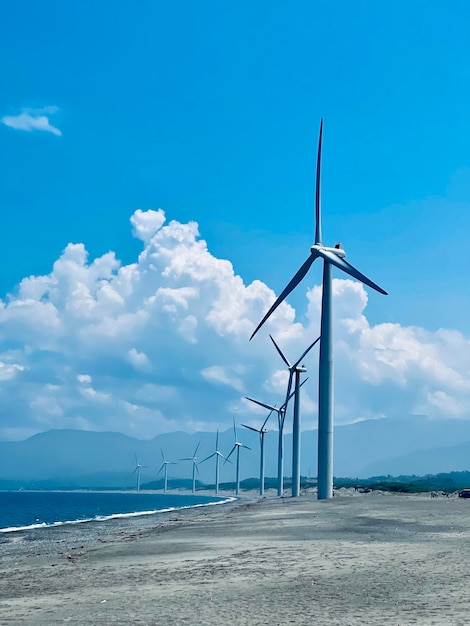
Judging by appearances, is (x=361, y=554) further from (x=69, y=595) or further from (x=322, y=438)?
(x=322, y=438)

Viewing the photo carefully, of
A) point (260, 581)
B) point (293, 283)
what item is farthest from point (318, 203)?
point (260, 581)

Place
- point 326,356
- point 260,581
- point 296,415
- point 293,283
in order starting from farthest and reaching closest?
point 296,415
point 293,283
point 326,356
point 260,581

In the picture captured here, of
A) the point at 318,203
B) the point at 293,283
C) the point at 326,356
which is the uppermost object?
the point at 318,203

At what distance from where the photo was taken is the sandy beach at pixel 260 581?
14906 millimetres

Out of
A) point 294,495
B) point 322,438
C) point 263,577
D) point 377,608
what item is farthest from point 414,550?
point 294,495

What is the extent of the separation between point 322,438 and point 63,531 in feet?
72.8

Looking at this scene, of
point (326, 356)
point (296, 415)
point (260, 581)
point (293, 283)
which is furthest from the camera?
point (296, 415)

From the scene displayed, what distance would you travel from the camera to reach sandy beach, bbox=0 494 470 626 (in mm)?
14906

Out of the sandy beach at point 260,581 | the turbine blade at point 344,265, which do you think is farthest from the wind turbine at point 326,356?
the sandy beach at point 260,581

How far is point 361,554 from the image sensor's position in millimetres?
23688

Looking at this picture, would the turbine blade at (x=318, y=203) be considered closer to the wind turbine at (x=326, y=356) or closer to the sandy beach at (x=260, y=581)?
the wind turbine at (x=326, y=356)

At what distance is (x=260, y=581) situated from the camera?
63.0 ft

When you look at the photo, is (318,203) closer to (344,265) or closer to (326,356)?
(344,265)

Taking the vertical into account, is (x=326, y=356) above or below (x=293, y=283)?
below
